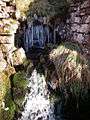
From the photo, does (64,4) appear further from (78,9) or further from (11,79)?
(11,79)

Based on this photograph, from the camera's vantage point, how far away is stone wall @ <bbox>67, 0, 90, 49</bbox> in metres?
8.27

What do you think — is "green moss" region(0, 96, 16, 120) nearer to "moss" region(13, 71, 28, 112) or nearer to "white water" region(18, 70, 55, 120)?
"moss" region(13, 71, 28, 112)

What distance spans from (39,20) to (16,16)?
91 centimetres

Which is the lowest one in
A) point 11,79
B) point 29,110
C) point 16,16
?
point 29,110

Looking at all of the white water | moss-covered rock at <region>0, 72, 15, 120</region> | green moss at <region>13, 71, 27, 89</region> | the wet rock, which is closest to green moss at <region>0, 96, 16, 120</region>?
moss-covered rock at <region>0, 72, 15, 120</region>

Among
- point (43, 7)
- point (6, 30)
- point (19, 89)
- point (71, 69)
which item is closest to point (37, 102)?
point (19, 89)

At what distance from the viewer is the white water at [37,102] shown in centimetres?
765

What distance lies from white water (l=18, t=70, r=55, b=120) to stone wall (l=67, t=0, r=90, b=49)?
1.31 m

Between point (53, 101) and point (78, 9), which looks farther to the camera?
point (78, 9)

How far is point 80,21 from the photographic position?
8.51 m

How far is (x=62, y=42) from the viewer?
8523mm

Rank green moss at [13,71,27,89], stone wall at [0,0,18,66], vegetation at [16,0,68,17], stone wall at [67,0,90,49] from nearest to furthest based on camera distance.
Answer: green moss at [13,71,27,89] → stone wall at [0,0,18,66] → stone wall at [67,0,90,49] → vegetation at [16,0,68,17]

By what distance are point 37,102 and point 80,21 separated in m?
2.03

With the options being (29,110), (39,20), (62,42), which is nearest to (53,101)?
(29,110)
